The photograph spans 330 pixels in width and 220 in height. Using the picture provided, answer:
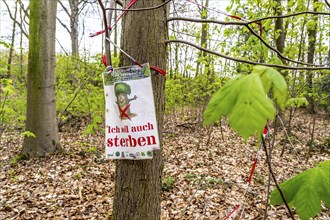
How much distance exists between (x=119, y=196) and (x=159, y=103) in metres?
0.55

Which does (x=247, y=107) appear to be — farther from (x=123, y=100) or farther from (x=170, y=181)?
(x=170, y=181)

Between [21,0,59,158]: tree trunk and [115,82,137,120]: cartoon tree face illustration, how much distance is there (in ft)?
12.6

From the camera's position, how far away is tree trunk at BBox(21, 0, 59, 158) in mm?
4605

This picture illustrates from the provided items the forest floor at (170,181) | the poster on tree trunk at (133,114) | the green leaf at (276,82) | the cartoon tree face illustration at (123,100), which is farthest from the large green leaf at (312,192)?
the forest floor at (170,181)

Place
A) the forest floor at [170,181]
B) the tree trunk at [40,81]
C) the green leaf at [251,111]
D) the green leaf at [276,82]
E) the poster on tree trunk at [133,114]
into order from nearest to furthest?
1. the green leaf at [251,111]
2. the green leaf at [276,82]
3. the poster on tree trunk at [133,114]
4. the forest floor at [170,181]
5. the tree trunk at [40,81]

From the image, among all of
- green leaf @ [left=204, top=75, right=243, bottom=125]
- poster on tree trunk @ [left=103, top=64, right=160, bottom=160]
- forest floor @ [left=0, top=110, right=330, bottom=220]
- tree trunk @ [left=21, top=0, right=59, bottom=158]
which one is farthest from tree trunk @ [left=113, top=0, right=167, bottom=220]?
tree trunk @ [left=21, top=0, right=59, bottom=158]

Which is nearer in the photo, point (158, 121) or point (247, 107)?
point (247, 107)

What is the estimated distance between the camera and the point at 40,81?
460cm

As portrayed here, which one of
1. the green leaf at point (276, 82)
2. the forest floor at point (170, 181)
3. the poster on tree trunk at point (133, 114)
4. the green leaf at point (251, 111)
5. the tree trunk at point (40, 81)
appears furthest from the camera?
the tree trunk at point (40, 81)

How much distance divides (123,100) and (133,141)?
21 centimetres

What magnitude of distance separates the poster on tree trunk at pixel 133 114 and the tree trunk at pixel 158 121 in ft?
0.23

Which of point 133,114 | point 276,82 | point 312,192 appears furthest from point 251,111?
point 133,114

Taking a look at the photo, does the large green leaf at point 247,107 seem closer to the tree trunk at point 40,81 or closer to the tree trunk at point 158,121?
the tree trunk at point 158,121

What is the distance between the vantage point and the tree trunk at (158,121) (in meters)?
1.30
